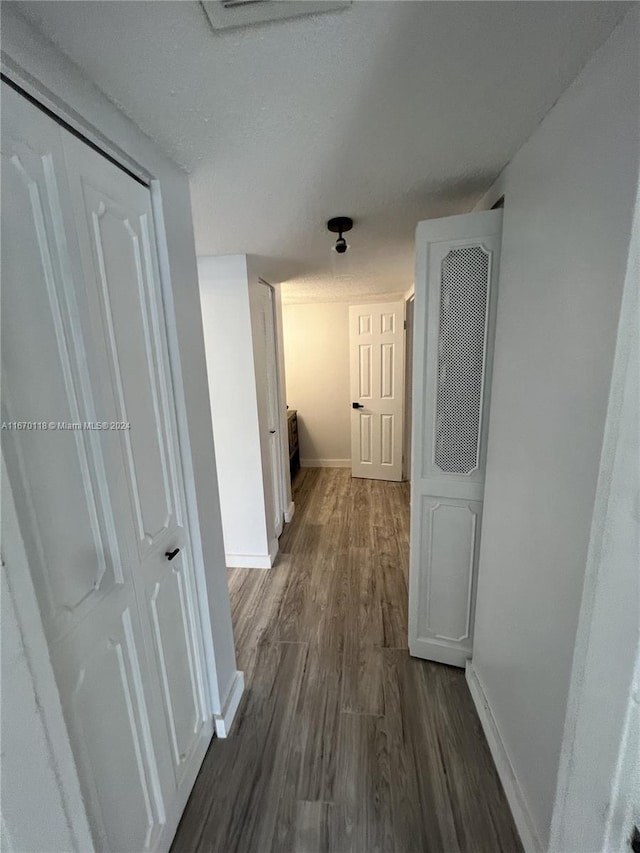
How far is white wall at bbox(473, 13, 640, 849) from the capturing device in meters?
0.73

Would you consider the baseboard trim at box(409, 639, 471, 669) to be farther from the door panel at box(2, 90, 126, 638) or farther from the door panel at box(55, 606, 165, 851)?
the door panel at box(2, 90, 126, 638)

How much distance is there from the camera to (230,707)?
59.7 inches

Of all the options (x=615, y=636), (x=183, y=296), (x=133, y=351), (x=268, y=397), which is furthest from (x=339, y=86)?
(x=268, y=397)

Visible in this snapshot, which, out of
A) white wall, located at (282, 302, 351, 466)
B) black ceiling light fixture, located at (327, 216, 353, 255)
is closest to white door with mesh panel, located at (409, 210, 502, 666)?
black ceiling light fixture, located at (327, 216, 353, 255)

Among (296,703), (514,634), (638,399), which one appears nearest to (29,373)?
(638,399)

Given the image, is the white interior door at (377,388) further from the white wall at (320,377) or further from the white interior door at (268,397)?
the white interior door at (268,397)

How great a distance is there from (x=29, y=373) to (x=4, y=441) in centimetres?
14

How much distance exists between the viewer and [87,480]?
2.65ft

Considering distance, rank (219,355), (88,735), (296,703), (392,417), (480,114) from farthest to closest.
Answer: (392,417)
(219,355)
(296,703)
(480,114)
(88,735)

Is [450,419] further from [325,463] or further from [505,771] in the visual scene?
[325,463]

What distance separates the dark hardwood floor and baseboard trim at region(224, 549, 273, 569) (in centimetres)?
23

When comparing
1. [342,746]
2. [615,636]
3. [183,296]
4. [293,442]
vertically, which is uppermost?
[183,296]

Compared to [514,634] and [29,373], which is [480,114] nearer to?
[29,373]

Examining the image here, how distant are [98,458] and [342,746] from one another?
4.90 ft
